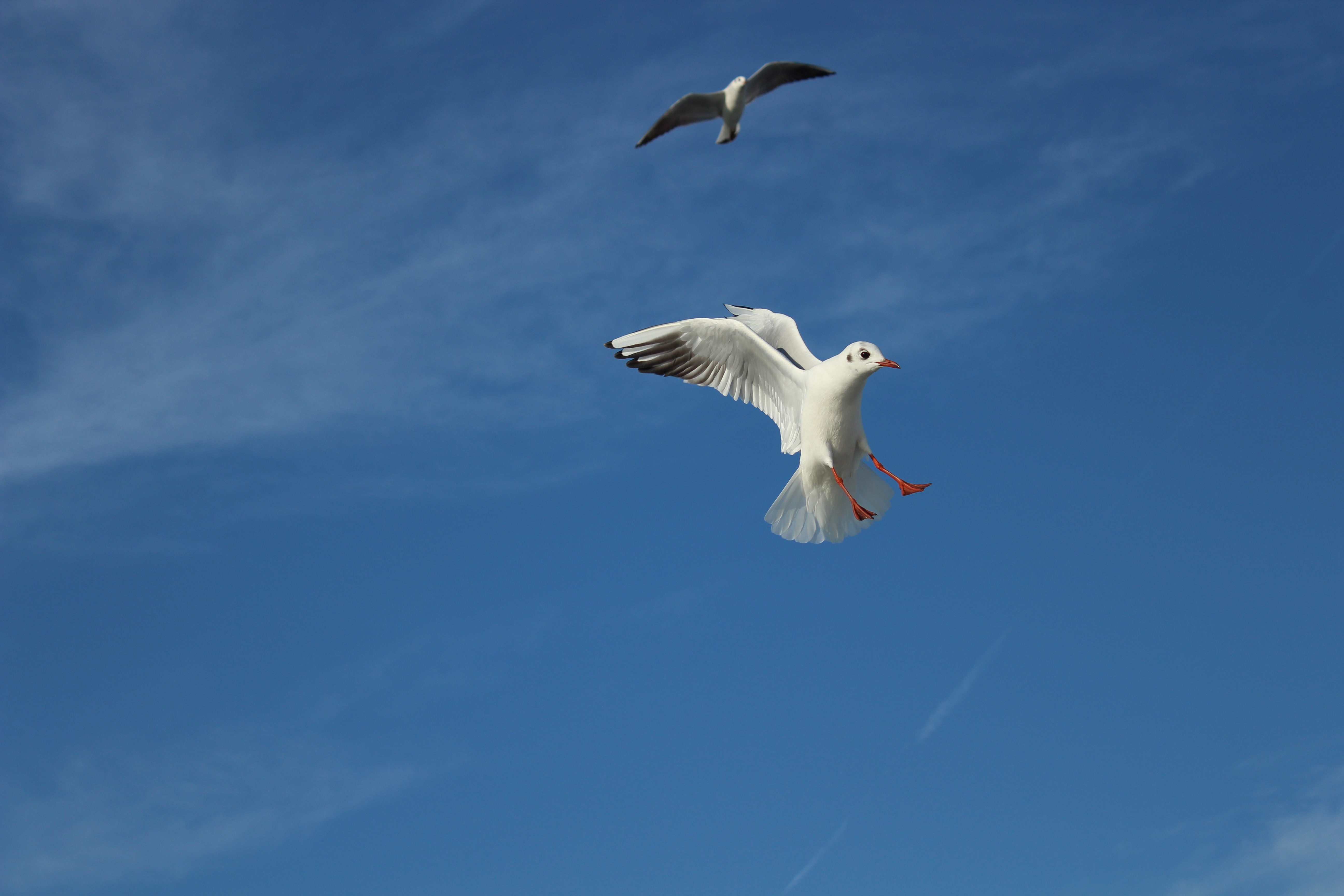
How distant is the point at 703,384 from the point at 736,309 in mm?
1760

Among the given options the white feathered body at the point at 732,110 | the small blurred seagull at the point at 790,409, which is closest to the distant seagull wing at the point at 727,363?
the small blurred seagull at the point at 790,409

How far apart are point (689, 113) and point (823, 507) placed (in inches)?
200

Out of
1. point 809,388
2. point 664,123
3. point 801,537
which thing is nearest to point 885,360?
point 809,388

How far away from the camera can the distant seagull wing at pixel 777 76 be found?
1499cm

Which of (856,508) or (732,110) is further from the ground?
(732,110)

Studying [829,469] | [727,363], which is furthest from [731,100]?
[829,469]

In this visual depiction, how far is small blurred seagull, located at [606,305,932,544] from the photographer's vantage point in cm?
1523

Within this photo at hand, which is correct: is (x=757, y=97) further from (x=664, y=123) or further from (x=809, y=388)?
(x=809, y=388)

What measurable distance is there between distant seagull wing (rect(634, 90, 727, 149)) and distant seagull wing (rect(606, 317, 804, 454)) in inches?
93.6

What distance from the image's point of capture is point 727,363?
634 inches

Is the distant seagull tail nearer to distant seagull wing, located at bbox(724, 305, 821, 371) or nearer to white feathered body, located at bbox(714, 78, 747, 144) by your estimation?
distant seagull wing, located at bbox(724, 305, 821, 371)

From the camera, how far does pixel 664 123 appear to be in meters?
14.6

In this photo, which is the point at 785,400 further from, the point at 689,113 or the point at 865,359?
the point at 689,113

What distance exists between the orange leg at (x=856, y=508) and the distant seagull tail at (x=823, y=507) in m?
0.10
